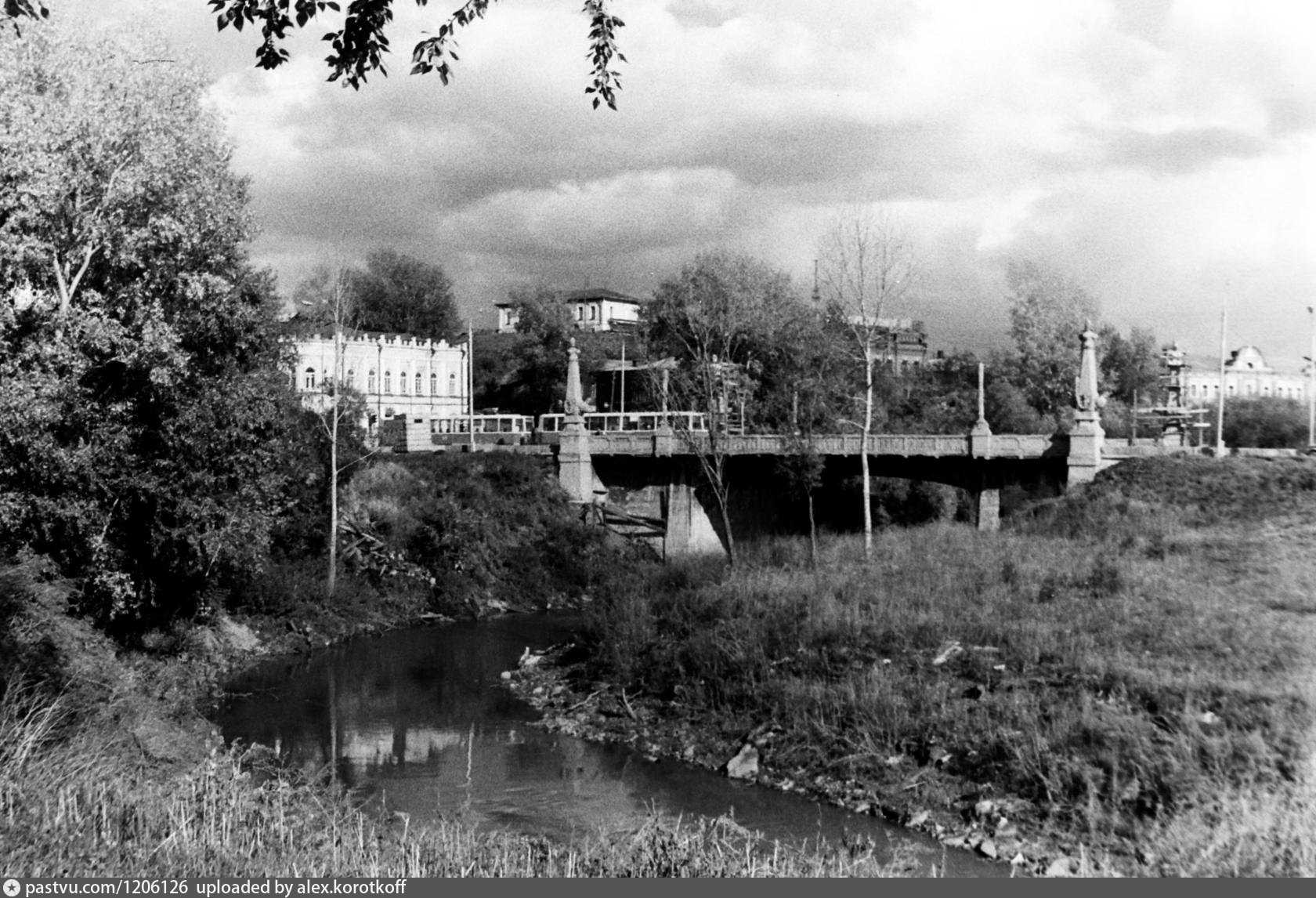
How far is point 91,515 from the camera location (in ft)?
82.0

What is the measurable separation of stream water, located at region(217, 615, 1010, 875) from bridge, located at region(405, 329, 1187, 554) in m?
19.1

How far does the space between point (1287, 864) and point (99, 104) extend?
78.1ft

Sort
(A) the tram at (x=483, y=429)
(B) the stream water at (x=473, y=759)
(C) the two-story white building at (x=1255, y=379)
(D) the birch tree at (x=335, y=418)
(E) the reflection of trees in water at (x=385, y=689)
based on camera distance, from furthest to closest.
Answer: (A) the tram at (x=483, y=429)
(C) the two-story white building at (x=1255, y=379)
(D) the birch tree at (x=335, y=418)
(E) the reflection of trees in water at (x=385, y=689)
(B) the stream water at (x=473, y=759)

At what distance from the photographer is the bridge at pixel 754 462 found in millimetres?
43875

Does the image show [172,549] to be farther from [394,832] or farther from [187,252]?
[394,832]

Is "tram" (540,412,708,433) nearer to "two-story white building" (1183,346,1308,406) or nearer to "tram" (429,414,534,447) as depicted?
"tram" (429,414,534,447)

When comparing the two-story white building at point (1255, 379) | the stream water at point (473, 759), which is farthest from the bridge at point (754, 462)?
the stream water at point (473, 759)

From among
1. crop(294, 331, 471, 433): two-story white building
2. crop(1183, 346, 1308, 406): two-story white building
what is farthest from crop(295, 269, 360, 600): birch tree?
crop(1183, 346, 1308, 406): two-story white building

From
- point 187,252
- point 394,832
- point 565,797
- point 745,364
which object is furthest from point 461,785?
point 745,364

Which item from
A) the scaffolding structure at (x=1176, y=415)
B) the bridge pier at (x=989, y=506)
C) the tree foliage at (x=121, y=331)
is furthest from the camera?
the scaffolding structure at (x=1176, y=415)

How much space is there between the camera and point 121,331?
23797 millimetres

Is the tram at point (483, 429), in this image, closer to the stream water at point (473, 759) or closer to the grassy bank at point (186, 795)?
the grassy bank at point (186, 795)

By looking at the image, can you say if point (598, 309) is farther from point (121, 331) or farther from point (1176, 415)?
point (121, 331)

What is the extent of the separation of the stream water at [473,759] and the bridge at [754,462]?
1911 cm
